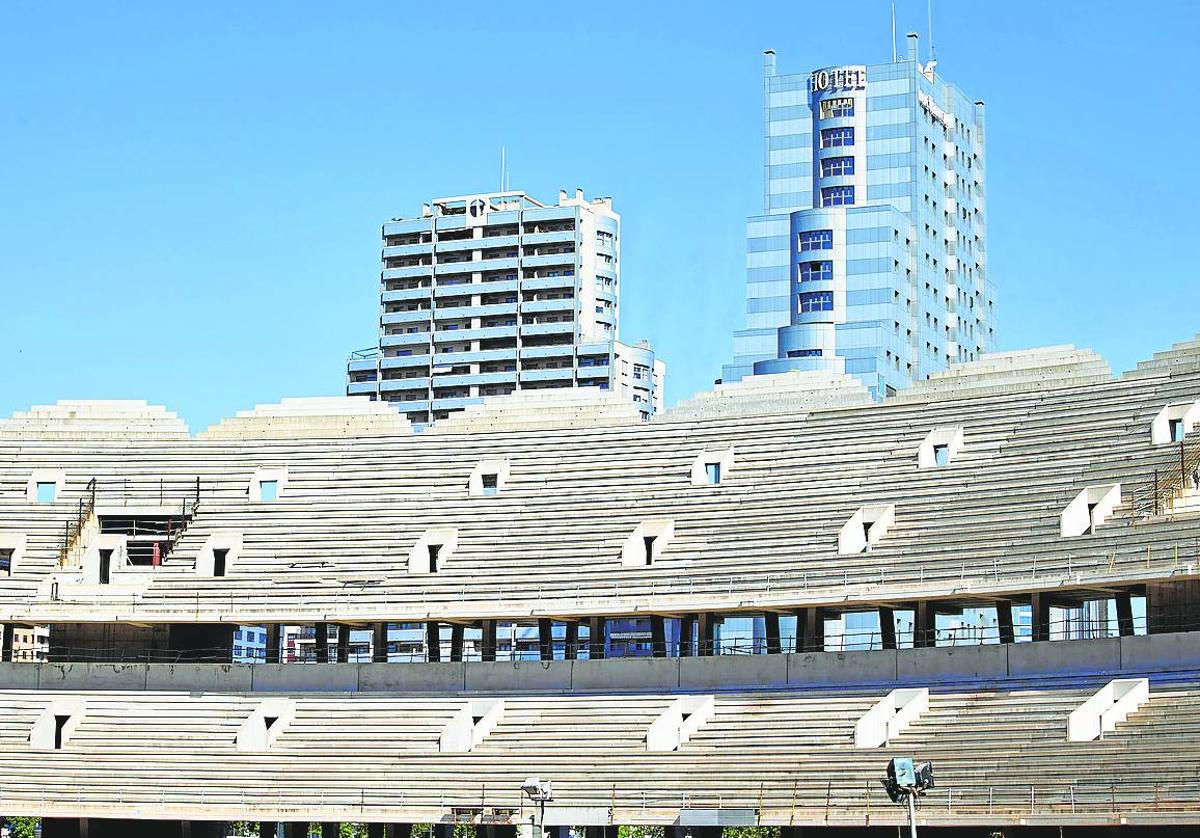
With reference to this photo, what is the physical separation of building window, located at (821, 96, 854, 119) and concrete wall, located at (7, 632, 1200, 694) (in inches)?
3130

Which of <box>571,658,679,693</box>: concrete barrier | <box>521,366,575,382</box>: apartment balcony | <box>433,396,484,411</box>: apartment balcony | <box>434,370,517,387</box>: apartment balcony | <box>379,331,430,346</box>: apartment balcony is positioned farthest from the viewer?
<box>379,331,430,346</box>: apartment balcony

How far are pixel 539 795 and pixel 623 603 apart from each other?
35.2 feet

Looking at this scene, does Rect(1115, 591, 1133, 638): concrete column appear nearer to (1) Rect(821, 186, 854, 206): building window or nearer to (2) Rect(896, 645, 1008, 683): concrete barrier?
(2) Rect(896, 645, 1008, 683): concrete barrier

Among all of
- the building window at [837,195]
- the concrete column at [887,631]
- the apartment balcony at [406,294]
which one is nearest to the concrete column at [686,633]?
the concrete column at [887,631]

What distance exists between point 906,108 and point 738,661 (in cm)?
8123

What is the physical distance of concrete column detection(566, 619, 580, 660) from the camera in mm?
60250

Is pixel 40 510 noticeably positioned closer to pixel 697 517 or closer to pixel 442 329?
pixel 697 517

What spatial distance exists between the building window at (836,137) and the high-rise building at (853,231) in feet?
0.23

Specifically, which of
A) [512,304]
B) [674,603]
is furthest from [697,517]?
[512,304]

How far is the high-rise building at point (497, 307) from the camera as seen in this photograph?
159 meters

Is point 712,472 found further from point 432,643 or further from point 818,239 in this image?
point 818,239

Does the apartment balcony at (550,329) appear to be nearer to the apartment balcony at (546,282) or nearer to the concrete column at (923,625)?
the apartment balcony at (546,282)

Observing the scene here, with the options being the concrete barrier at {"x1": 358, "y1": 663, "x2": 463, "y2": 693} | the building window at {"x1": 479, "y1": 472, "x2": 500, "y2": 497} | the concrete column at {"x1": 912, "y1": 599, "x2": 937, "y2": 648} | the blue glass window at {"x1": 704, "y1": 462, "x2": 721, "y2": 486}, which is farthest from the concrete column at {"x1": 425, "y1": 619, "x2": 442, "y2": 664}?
the concrete column at {"x1": 912, "y1": 599, "x2": 937, "y2": 648}

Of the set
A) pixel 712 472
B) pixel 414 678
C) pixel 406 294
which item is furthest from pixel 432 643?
pixel 406 294
